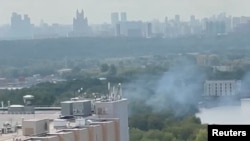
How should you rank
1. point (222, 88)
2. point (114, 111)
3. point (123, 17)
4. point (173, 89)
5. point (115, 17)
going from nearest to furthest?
point (114, 111)
point (222, 88)
point (173, 89)
point (123, 17)
point (115, 17)

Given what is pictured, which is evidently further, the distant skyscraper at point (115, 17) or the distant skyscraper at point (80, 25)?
the distant skyscraper at point (115, 17)

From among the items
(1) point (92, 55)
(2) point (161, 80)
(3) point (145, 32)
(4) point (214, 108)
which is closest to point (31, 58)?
(1) point (92, 55)

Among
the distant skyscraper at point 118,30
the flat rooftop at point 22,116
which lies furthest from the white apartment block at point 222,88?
the distant skyscraper at point 118,30

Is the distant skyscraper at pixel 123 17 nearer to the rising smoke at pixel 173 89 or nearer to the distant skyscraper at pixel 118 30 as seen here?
the distant skyscraper at pixel 118 30

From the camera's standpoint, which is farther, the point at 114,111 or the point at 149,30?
the point at 149,30

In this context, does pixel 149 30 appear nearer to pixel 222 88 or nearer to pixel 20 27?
pixel 20 27

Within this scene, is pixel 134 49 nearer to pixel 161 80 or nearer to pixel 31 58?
pixel 31 58

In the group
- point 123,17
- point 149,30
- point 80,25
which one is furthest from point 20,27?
point 149,30
